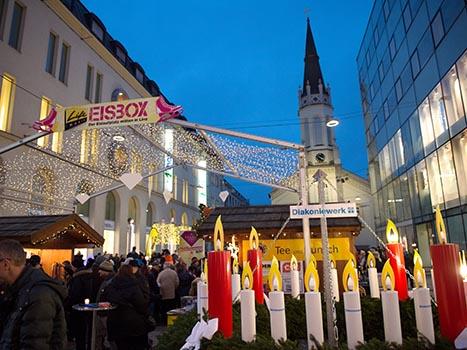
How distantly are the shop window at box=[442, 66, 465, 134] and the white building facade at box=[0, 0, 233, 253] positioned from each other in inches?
450

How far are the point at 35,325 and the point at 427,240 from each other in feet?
60.6

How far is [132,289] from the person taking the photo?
5.44 metres

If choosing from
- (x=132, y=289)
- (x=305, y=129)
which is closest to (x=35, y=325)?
(x=132, y=289)

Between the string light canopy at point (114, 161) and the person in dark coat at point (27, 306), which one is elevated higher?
the string light canopy at point (114, 161)

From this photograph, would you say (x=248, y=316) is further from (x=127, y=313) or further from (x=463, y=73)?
(x=463, y=73)

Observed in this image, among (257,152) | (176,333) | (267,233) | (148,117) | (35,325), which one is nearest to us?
(35,325)

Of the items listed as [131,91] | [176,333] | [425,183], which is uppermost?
[131,91]

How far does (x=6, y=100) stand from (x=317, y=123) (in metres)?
36.3

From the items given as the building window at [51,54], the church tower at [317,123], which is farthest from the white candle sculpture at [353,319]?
the church tower at [317,123]

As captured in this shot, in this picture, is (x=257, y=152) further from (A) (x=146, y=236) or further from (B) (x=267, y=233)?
(A) (x=146, y=236)

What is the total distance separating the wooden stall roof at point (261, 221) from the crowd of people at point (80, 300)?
6.70ft

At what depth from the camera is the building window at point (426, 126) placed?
1598cm

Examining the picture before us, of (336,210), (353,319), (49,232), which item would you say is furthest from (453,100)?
(49,232)

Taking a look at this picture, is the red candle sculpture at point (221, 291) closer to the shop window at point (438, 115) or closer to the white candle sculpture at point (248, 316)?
the white candle sculpture at point (248, 316)
